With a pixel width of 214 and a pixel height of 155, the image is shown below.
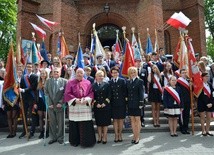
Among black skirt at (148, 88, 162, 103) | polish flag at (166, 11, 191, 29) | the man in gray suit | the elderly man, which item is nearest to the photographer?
the elderly man

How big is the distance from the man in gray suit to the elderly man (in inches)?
17.6

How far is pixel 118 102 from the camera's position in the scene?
269 inches

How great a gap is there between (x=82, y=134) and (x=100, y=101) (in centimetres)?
96

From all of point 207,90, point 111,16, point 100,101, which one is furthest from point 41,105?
point 111,16

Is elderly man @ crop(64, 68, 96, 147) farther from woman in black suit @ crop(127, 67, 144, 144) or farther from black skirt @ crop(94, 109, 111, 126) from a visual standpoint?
woman in black suit @ crop(127, 67, 144, 144)

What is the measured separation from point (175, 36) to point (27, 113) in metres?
13.0

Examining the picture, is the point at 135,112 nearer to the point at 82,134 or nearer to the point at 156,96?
the point at 82,134

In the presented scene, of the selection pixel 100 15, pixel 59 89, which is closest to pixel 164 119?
pixel 59 89

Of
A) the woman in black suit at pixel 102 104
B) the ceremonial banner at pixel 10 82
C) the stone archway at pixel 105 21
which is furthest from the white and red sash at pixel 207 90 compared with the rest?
the stone archway at pixel 105 21

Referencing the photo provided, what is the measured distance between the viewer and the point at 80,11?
1709 centimetres

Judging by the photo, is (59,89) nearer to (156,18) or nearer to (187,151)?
(187,151)

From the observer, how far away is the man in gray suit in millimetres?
6977

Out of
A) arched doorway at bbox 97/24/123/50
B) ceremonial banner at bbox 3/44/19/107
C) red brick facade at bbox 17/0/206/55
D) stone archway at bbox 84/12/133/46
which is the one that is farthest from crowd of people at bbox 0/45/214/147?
arched doorway at bbox 97/24/123/50

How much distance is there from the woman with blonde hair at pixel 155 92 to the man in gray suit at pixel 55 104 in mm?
2804
